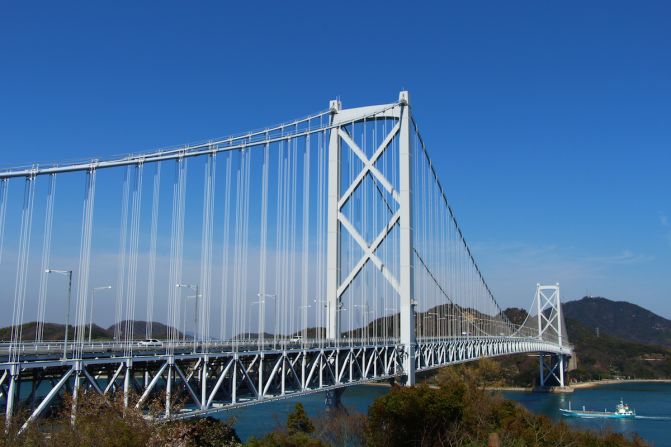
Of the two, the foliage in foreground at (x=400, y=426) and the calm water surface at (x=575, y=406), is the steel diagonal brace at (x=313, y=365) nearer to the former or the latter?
the foliage in foreground at (x=400, y=426)

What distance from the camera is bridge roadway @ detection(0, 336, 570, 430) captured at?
36.4 feet

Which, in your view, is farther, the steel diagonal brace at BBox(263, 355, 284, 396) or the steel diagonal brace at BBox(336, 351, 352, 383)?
the steel diagonal brace at BBox(336, 351, 352, 383)

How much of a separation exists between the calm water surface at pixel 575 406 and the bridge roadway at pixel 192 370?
277 centimetres

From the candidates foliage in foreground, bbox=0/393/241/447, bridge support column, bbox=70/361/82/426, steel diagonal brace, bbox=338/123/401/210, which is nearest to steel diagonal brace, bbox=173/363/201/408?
foliage in foreground, bbox=0/393/241/447

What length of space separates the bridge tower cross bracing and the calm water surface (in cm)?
490

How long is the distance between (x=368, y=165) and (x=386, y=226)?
2.40m

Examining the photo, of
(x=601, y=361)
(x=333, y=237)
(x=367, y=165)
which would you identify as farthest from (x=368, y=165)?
(x=601, y=361)

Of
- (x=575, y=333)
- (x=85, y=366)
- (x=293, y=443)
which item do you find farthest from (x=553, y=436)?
(x=575, y=333)

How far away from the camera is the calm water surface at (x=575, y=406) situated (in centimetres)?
3219

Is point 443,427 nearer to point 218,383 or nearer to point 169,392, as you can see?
point 218,383

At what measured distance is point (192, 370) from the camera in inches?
587

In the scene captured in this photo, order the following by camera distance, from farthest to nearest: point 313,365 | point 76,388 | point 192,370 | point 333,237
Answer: point 333,237, point 313,365, point 192,370, point 76,388

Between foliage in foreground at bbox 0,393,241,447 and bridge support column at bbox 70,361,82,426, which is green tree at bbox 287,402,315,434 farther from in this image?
bridge support column at bbox 70,361,82,426

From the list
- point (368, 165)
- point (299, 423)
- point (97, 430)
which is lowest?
point (299, 423)
